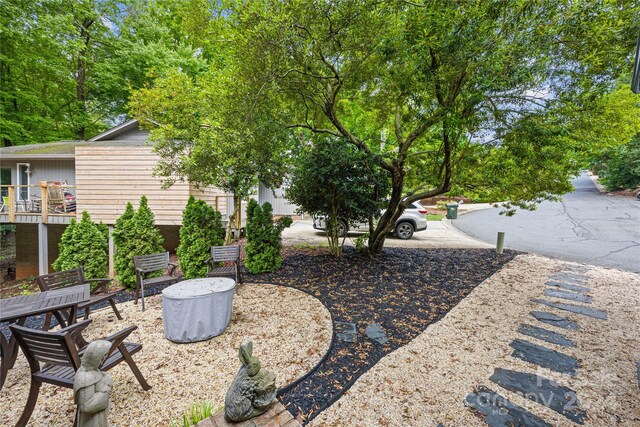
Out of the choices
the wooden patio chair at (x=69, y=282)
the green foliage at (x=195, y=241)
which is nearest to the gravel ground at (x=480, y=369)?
the wooden patio chair at (x=69, y=282)

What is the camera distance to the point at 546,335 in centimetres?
348

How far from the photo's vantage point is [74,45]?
463 inches

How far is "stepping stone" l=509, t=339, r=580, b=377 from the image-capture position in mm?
2850

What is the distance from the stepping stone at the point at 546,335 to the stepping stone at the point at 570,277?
2711 millimetres

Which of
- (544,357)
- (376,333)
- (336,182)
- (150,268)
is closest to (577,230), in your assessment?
(544,357)

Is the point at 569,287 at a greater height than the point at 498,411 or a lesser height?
greater

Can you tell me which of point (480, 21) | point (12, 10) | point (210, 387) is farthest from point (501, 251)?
point (12, 10)

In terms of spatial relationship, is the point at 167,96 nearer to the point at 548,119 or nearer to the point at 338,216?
the point at 338,216

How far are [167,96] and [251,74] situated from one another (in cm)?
486

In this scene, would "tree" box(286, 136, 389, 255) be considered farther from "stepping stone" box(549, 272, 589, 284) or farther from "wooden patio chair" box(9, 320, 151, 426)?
"wooden patio chair" box(9, 320, 151, 426)

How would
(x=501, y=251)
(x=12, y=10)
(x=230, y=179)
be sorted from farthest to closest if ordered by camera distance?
(x=12, y=10) < (x=501, y=251) < (x=230, y=179)

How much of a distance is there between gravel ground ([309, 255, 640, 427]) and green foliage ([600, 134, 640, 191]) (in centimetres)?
2088

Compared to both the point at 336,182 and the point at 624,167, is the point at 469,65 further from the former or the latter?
the point at 624,167

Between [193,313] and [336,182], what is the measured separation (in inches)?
141
